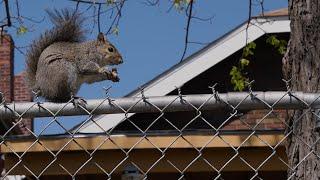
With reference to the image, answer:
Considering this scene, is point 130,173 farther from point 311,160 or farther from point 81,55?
point 81,55

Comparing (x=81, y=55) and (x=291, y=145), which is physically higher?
(x=81, y=55)

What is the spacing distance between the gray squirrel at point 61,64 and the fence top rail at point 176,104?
2.33 metres

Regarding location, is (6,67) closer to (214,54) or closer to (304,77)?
(214,54)

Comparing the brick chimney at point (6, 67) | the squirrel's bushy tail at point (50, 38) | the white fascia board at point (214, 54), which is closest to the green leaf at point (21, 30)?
the squirrel's bushy tail at point (50, 38)

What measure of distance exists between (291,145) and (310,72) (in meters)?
0.25

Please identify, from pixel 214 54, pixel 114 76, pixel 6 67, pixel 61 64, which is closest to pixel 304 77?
pixel 114 76

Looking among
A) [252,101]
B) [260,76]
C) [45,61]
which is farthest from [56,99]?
[260,76]

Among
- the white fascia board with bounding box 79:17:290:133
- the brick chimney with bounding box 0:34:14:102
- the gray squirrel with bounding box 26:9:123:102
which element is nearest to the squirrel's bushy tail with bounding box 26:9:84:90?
the gray squirrel with bounding box 26:9:123:102

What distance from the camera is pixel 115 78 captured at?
480 cm

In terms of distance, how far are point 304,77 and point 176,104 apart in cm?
44

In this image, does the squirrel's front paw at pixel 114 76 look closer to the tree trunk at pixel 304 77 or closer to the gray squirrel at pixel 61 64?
the gray squirrel at pixel 61 64

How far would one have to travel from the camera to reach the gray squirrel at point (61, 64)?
5.25 meters

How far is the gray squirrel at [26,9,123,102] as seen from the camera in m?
5.25

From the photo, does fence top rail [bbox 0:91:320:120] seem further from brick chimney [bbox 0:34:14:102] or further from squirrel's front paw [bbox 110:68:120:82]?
brick chimney [bbox 0:34:14:102]
